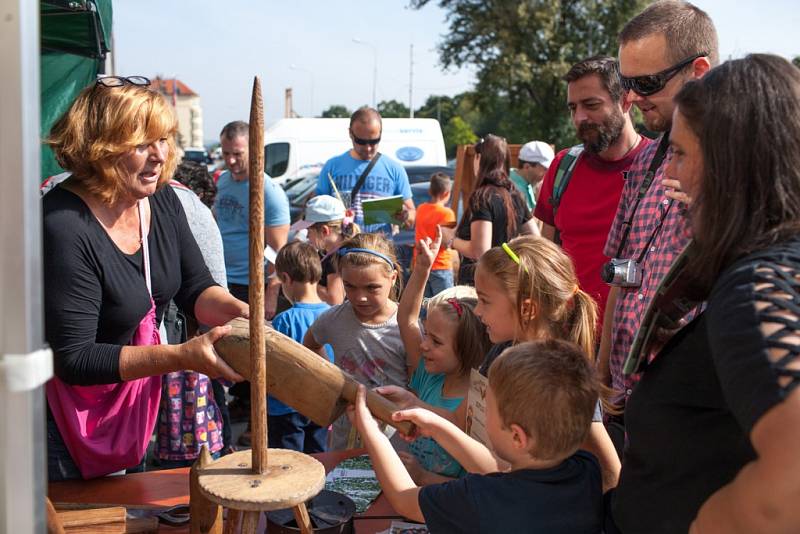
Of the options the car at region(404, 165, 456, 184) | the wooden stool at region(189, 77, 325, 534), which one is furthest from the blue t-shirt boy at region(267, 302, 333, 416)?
the car at region(404, 165, 456, 184)

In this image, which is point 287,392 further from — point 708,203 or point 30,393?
point 708,203

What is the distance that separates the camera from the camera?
7.00ft

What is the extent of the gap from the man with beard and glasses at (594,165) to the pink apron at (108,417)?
165cm

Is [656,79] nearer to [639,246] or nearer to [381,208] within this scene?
[639,246]

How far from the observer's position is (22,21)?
0.79 metres

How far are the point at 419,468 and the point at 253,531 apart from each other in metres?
0.78

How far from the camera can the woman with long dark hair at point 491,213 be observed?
4543mm

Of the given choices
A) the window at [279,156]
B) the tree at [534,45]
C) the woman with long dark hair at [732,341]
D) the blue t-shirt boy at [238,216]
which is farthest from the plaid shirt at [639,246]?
the tree at [534,45]

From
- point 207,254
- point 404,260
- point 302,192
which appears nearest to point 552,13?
point 302,192

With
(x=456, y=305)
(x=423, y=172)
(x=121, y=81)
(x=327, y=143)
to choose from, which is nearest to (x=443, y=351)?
(x=456, y=305)

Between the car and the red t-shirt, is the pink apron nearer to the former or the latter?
the red t-shirt

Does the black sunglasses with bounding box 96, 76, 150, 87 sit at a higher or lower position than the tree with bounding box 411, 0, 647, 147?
lower

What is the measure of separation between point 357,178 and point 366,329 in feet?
7.48

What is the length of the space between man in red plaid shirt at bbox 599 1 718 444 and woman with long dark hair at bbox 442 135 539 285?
7.07ft
